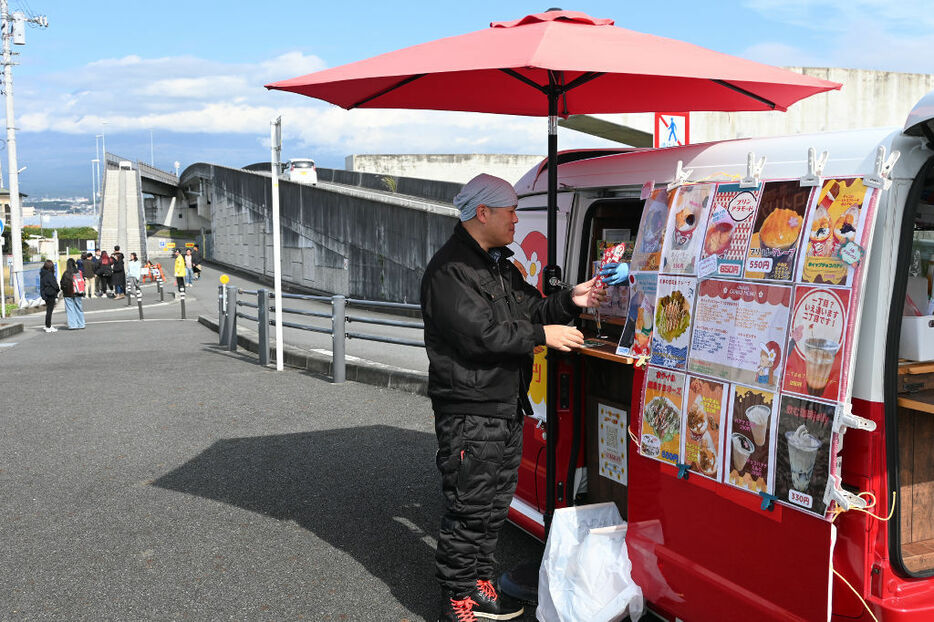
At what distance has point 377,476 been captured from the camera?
20.4 ft

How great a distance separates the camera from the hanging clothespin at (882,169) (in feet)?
8.47

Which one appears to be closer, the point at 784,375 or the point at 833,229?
the point at 833,229

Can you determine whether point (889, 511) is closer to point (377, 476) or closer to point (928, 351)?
point (928, 351)

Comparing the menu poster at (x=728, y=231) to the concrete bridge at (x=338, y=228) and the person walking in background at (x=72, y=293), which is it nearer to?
the concrete bridge at (x=338, y=228)

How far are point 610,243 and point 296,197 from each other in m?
26.7

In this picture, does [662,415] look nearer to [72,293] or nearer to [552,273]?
[552,273]

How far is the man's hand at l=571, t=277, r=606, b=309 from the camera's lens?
3.81 meters

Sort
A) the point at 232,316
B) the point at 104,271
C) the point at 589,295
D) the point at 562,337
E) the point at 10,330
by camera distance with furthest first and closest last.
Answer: the point at 104,271 → the point at 10,330 → the point at 232,316 → the point at 589,295 → the point at 562,337

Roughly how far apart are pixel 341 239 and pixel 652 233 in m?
23.2

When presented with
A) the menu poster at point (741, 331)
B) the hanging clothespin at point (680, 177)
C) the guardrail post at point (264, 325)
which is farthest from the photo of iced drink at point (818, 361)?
the guardrail post at point (264, 325)

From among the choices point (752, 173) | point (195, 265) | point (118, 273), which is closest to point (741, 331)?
point (752, 173)

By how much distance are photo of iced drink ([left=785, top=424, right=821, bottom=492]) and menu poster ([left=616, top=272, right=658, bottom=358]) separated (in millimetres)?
805

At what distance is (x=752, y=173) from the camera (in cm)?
307

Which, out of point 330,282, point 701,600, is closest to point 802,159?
point 701,600
